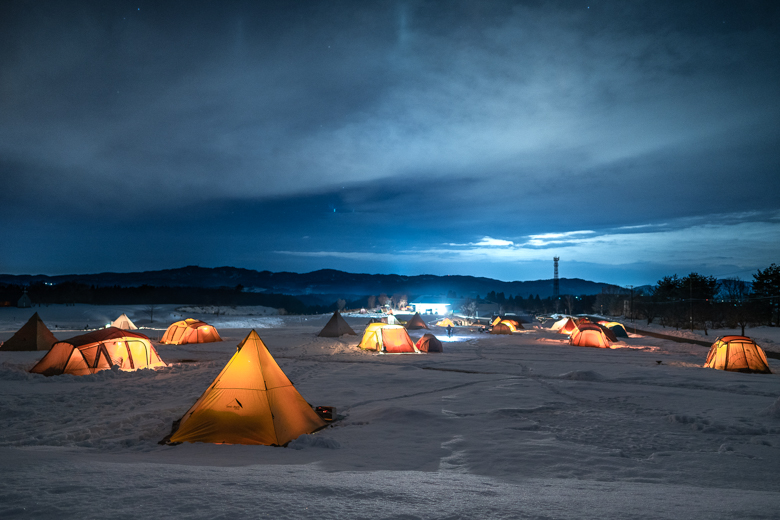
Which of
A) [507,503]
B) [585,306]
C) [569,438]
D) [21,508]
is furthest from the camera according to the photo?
[585,306]

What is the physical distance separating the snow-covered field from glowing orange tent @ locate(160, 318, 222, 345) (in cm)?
1077

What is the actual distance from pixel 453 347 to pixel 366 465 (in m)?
22.7

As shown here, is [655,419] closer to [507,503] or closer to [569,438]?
[569,438]

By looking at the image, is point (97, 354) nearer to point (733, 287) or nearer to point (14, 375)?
point (14, 375)

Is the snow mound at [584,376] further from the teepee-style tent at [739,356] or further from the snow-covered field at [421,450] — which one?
the teepee-style tent at [739,356]

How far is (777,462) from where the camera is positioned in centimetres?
665

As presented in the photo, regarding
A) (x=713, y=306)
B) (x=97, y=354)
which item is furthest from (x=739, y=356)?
(x=713, y=306)

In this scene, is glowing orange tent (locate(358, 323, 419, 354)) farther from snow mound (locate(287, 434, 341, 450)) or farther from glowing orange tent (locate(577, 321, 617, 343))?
snow mound (locate(287, 434, 341, 450))

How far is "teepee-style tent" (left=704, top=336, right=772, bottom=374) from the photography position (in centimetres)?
1752

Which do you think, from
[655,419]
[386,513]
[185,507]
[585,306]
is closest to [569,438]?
[655,419]

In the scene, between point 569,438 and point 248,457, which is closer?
point 248,457

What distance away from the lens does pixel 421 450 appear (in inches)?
284

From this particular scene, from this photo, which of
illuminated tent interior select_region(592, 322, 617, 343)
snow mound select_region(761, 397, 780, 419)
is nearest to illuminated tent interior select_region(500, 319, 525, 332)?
illuminated tent interior select_region(592, 322, 617, 343)

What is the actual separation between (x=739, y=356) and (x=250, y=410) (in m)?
19.9
